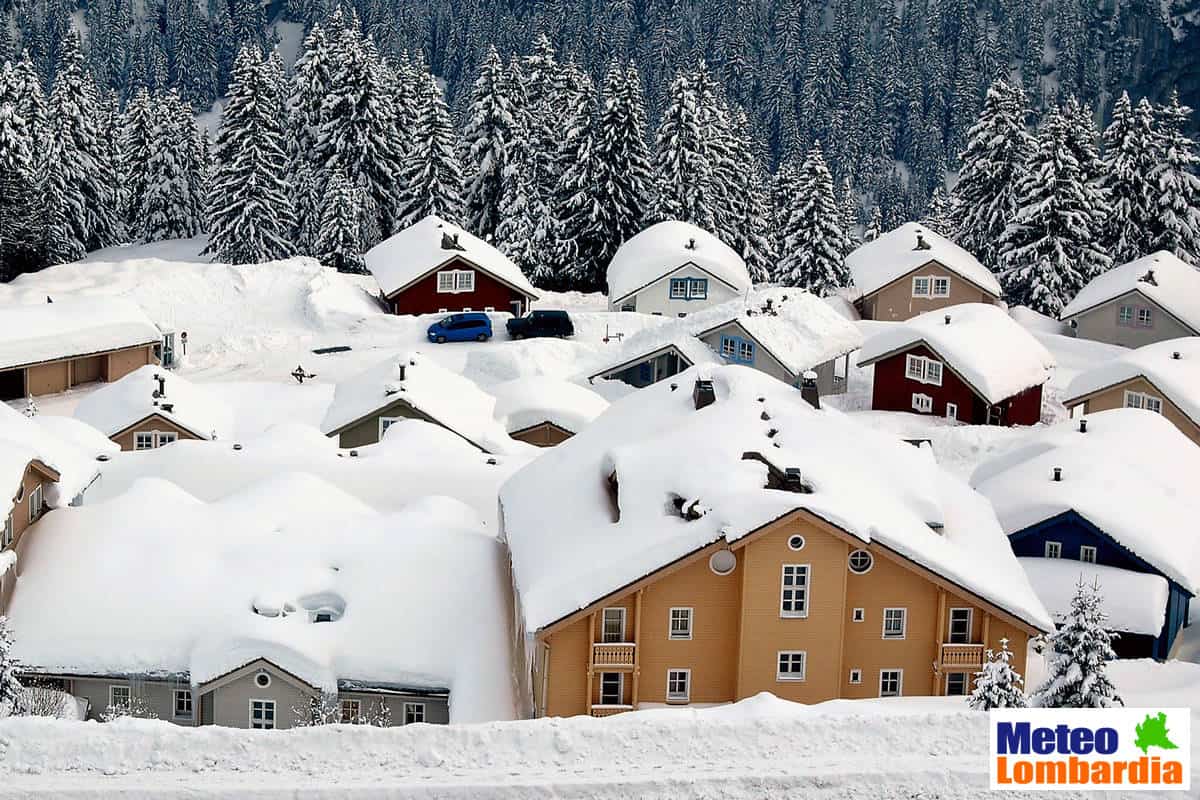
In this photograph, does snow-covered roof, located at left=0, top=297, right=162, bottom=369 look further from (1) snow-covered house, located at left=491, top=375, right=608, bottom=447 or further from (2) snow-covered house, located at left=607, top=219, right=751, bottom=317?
(2) snow-covered house, located at left=607, top=219, right=751, bottom=317

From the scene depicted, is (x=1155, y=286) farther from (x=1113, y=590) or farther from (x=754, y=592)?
(x=754, y=592)

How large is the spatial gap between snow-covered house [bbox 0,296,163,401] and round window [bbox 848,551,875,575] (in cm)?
3781

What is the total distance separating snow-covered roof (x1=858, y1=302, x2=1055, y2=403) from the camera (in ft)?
186

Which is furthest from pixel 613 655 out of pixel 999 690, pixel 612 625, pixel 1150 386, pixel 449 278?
pixel 449 278

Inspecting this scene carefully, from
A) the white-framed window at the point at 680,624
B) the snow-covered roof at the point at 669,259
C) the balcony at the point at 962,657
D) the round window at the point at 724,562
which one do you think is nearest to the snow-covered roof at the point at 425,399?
the white-framed window at the point at 680,624

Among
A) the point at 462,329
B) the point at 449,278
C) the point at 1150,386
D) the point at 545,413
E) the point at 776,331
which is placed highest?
the point at 449,278

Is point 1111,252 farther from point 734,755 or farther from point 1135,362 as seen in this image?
point 734,755

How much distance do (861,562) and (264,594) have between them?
12.8 meters

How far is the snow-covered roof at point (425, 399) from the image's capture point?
4875 centimetres

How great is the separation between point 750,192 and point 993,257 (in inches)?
550

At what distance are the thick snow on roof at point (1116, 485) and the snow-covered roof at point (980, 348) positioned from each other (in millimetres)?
9945

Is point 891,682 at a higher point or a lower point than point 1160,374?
lower

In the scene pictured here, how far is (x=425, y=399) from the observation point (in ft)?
162

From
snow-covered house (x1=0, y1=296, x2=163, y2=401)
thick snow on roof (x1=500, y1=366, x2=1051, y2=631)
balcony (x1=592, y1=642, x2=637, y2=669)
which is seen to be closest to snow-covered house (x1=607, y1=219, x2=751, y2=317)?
snow-covered house (x1=0, y1=296, x2=163, y2=401)
